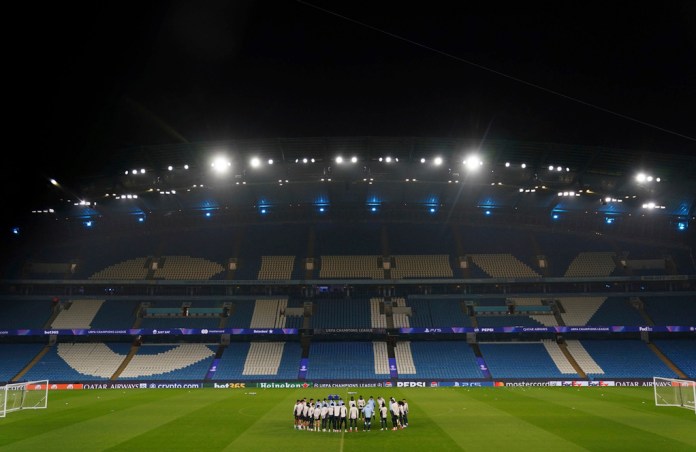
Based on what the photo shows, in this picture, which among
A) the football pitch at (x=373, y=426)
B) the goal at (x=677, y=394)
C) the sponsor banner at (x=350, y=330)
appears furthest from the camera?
the sponsor banner at (x=350, y=330)

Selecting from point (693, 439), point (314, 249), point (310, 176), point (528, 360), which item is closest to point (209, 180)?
point (310, 176)

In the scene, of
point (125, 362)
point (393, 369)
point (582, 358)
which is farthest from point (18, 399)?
point (582, 358)

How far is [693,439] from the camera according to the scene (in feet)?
55.2

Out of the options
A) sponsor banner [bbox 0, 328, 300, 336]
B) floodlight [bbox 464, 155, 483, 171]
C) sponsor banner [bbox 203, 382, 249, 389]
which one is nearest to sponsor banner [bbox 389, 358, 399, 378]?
sponsor banner [bbox 0, 328, 300, 336]

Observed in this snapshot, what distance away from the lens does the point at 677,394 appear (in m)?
25.0

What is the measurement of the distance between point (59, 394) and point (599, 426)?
35456 mm

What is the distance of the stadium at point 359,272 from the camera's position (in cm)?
3991

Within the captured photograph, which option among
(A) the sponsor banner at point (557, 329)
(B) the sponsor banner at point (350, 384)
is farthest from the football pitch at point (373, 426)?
(A) the sponsor banner at point (557, 329)

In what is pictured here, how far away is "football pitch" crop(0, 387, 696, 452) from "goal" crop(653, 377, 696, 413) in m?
0.45

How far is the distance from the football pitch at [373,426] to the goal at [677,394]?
0.45 m

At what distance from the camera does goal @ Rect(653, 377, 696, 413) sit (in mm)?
23734

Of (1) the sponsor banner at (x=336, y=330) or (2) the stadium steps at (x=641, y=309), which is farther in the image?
(2) the stadium steps at (x=641, y=309)

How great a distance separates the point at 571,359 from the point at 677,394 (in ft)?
65.7

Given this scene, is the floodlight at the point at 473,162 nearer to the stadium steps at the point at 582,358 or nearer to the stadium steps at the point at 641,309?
the stadium steps at the point at 582,358
